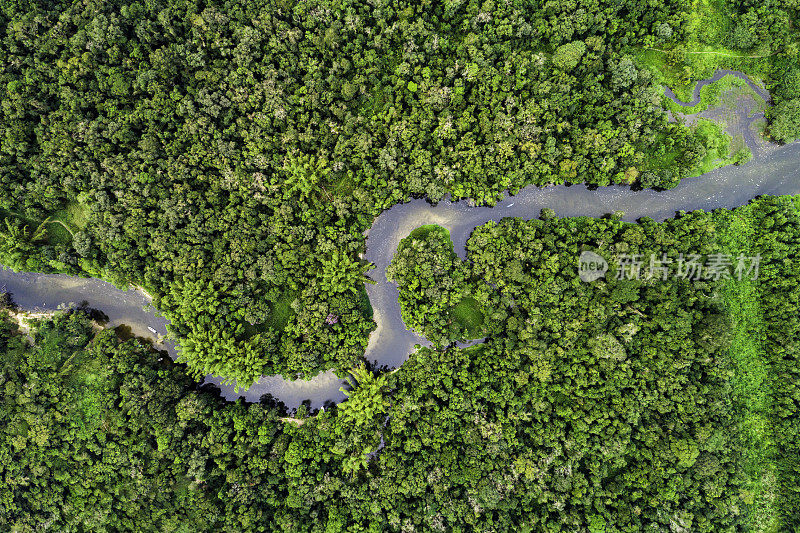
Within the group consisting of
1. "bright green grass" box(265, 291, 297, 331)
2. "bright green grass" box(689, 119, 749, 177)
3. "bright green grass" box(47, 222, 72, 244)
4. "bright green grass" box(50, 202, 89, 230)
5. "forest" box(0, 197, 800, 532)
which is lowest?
"forest" box(0, 197, 800, 532)

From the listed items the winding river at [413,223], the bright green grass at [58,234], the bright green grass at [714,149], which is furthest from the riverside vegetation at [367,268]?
the winding river at [413,223]

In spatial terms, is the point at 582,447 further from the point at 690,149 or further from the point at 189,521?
the point at 189,521

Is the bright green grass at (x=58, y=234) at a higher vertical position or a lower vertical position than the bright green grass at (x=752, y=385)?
higher

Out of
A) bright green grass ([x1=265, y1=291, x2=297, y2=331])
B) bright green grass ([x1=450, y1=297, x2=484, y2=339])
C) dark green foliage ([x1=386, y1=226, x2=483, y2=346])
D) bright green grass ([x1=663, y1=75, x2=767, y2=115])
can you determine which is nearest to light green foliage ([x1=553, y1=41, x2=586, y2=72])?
bright green grass ([x1=663, y1=75, x2=767, y2=115])

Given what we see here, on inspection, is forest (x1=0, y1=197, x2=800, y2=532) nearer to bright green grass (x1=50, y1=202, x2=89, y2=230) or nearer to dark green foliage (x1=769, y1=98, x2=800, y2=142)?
dark green foliage (x1=769, y1=98, x2=800, y2=142)

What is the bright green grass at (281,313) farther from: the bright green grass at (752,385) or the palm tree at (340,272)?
the bright green grass at (752,385)

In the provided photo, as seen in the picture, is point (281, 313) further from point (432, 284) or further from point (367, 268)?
point (432, 284)

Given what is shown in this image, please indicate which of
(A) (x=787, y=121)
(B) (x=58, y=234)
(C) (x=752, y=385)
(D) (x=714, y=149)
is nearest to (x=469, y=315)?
(C) (x=752, y=385)

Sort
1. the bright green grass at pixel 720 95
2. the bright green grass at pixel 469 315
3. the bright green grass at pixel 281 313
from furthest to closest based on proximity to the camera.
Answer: the bright green grass at pixel 469 315
the bright green grass at pixel 281 313
the bright green grass at pixel 720 95
